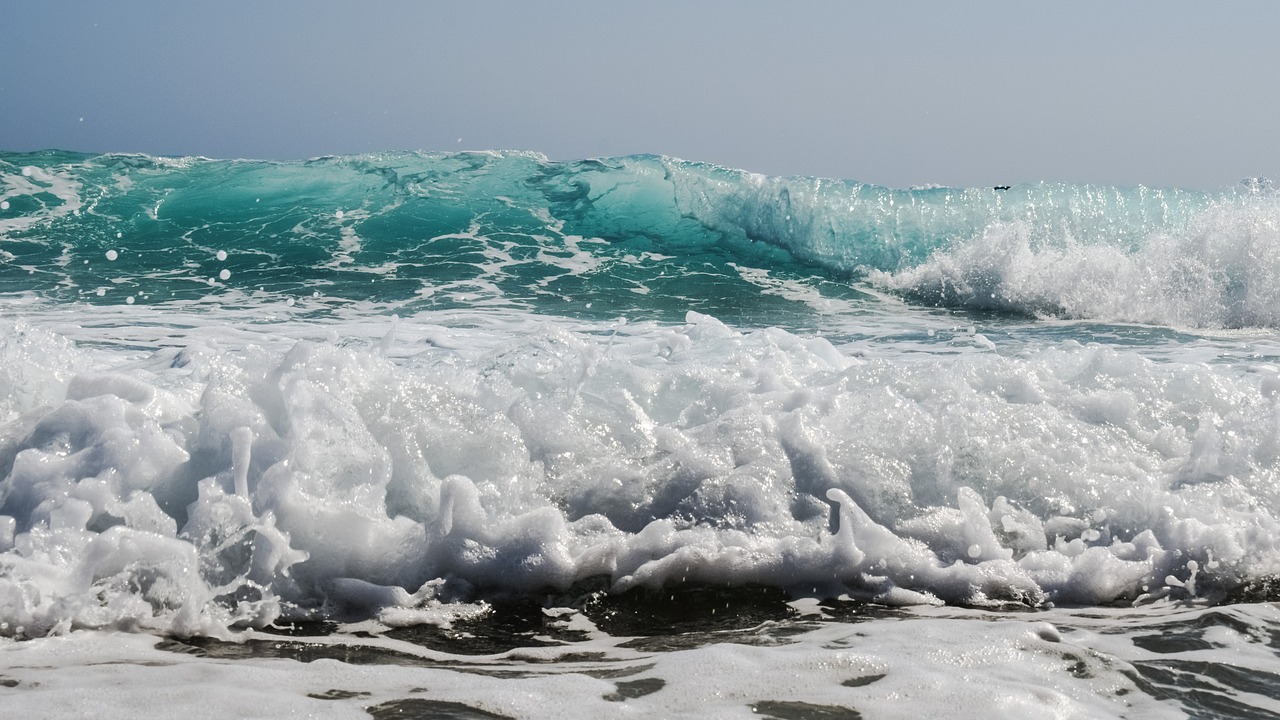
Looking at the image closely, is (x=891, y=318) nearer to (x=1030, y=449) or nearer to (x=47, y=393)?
(x=1030, y=449)

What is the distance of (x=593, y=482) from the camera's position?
3.51 m

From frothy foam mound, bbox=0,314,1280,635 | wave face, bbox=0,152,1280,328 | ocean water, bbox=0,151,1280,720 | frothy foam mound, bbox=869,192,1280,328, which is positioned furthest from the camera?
wave face, bbox=0,152,1280,328

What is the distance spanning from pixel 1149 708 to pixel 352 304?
8.72m

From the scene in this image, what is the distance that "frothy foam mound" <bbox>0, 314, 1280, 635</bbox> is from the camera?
295 cm

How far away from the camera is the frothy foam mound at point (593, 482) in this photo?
2.95 m

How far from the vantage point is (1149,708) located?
85.5 inches

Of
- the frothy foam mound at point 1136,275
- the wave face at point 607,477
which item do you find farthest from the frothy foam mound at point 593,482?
the frothy foam mound at point 1136,275

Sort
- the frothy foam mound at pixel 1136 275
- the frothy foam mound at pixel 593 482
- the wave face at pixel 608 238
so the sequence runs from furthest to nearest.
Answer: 1. the wave face at pixel 608 238
2. the frothy foam mound at pixel 1136 275
3. the frothy foam mound at pixel 593 482

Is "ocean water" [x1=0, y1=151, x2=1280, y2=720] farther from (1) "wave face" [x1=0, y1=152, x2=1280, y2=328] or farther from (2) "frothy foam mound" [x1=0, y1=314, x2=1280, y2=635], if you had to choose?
(1) "wave face" [x1=0, y1=152, x2=1280, y2=328]

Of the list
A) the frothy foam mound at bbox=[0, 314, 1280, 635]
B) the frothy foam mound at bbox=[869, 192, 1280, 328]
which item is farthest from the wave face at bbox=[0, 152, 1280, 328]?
the frothy foam mound at bbox=[0, 314, 1280, 635]

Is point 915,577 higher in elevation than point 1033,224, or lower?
lower

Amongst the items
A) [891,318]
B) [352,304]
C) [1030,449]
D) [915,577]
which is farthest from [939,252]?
[915,577]

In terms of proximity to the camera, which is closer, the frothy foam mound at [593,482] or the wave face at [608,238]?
the frothy foam mound at [593,482]

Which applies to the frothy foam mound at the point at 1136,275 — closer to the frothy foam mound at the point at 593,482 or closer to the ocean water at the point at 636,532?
the ocean water at the point at 636,532
